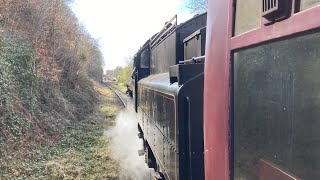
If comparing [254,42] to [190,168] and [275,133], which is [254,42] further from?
[190,168]

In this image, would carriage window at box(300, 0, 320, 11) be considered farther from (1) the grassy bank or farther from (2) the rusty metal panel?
(1) the grassy bank

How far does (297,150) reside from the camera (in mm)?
1492

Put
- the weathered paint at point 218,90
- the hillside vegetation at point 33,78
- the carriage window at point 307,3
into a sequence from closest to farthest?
the carriage window at point 307,3
the weathered paint at point 218,90
the hillside vegetation at point 33,78

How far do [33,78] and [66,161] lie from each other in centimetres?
486

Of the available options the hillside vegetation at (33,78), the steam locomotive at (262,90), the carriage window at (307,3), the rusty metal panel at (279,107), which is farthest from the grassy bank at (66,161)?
the carriage window at (307,3)

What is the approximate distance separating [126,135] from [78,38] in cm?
1224

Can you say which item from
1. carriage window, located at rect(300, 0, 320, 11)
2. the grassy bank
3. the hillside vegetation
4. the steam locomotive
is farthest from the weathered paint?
the hillside vegetation

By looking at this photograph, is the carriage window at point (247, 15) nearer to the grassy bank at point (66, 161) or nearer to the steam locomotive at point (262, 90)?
the steam locomotive at point (262, 90)

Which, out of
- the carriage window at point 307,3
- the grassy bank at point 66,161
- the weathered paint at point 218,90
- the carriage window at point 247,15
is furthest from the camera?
the grassy bank at point 66,161

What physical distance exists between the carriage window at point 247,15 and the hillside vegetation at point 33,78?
29.3 ft

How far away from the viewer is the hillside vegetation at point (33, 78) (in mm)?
11344

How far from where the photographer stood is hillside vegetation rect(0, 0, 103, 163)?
Answer: 11344 millimetres

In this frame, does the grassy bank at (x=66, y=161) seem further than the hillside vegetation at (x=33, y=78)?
No

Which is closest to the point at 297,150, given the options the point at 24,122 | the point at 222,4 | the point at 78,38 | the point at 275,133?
the point at 275,133
